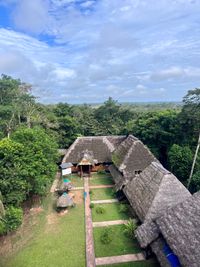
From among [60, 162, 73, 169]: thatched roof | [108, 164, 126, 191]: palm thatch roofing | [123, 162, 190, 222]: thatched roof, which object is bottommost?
[108, 164, 126, 191]: palm thatch roofing

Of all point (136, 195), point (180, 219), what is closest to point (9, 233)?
point (136, 195)

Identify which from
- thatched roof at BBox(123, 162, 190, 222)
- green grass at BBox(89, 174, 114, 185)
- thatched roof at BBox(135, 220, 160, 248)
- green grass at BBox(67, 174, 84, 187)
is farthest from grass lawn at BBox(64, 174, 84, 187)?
thatched roof at BBox(135, 220, 160, 248)

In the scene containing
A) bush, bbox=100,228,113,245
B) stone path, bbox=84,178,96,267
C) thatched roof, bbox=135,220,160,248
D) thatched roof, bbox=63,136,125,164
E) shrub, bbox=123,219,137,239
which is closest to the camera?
thatched roof, bbox=135,220,160,248

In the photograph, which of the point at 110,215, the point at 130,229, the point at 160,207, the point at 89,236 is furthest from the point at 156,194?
the point at 89,236

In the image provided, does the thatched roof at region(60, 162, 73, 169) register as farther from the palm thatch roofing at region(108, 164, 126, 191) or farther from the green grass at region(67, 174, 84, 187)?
the palm thatch roofing at region(108, 164, 126, 191)

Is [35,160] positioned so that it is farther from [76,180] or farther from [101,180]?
[101,180]

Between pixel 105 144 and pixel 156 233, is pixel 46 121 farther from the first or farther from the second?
pixel 156 233

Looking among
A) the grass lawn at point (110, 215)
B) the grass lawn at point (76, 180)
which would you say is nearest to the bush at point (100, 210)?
the grass lawn at point (110, 215)
